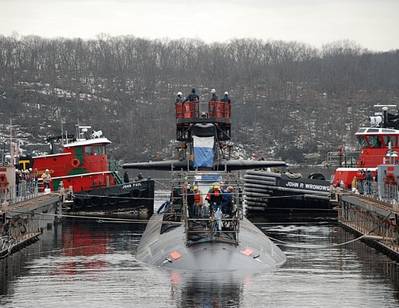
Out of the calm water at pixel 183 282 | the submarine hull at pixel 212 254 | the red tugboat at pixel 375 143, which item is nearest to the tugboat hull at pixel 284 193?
the red tugboat at pixel 375 143

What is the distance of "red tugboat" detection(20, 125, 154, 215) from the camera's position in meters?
73.8

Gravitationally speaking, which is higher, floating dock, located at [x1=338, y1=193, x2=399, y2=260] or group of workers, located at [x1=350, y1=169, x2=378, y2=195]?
group of workers, located at [x1=350, y1=169, x2=378, y2=195]

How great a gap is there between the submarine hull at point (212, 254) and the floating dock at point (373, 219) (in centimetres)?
468

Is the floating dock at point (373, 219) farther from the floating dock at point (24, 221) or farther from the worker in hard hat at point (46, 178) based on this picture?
the worker in hard hat at point (46, 178)

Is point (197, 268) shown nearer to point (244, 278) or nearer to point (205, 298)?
point (244, 278)

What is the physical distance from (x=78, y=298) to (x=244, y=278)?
19.6ft

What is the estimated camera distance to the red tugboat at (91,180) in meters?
73.8

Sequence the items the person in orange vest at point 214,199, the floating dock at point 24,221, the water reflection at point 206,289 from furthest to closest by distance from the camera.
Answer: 1. the floating dock at point 24,221
2. the person in orange vest at point 214,199
3. the water reflection at point 206,289

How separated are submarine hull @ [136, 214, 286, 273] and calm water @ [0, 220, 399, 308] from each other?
596mm

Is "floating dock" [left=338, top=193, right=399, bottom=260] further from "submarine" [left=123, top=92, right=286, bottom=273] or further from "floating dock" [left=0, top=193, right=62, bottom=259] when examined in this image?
"floating dock" [left=0, top=193, right=62, bottom=259]

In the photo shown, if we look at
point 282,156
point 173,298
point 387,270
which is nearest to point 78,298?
point 173,298

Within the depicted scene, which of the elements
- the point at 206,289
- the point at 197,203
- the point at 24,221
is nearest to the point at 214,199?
the point at 197,203

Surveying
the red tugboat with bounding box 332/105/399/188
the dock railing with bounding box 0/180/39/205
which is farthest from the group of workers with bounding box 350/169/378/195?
the dock railing with bounding box 0/180/39/205

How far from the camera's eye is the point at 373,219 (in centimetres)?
5441
